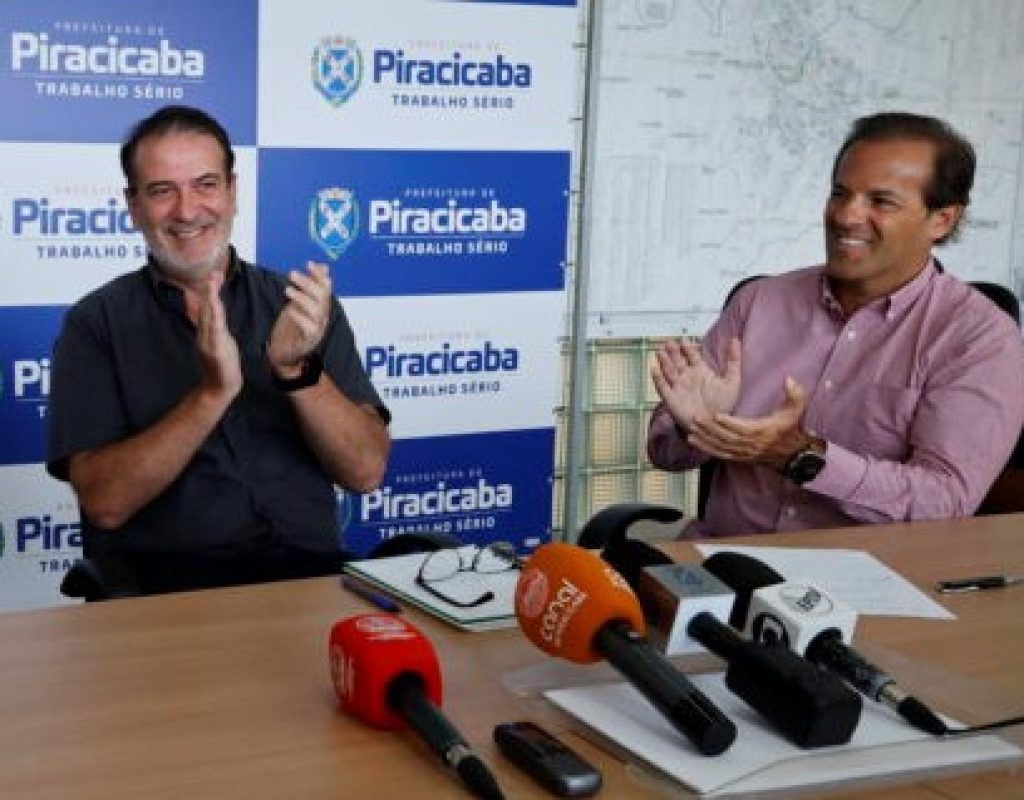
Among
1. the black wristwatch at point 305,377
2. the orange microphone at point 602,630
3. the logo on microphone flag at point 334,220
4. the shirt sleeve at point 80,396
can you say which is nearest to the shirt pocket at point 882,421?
the black wristwatch at point 305,377

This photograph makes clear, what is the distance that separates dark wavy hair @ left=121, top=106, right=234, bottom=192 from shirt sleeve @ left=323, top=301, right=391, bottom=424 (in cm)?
34

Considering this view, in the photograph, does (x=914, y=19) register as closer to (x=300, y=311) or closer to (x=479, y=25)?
(x=479, y=25)

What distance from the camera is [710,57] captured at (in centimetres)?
419

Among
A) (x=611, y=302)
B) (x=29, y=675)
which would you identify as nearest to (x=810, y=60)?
(x=611, y=302)

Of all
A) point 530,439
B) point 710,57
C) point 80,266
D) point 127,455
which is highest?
point 710,57

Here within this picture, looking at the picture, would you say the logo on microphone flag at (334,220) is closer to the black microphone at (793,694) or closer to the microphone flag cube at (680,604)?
the microphone flag cube at (680,604)

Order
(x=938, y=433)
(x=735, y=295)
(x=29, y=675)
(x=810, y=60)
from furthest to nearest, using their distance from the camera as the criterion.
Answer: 1. (x=810, y=60)
2. (x=735, y=295)
3. (x=938, y=433)
4. (x=29, y=675)

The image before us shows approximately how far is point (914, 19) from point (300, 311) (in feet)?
9.17

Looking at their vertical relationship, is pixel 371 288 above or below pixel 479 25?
below

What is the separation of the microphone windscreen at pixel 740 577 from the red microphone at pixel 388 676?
0.35 m

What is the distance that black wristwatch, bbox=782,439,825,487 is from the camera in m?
2.51

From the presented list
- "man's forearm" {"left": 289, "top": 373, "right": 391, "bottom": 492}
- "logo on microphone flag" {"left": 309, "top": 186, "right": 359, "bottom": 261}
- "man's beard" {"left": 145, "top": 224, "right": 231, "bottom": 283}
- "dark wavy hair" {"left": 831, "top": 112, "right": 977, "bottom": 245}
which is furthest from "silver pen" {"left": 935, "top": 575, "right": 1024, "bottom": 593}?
"logo on microphone flag" {"left": 309, "top": 186, "right": 359, "bottom": 261}

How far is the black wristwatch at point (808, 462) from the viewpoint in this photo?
2514mm

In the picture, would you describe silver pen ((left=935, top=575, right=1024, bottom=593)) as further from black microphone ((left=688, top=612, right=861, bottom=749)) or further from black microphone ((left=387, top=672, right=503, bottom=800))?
black microphone ((left=387, top=672, right=503, bottom=800))
